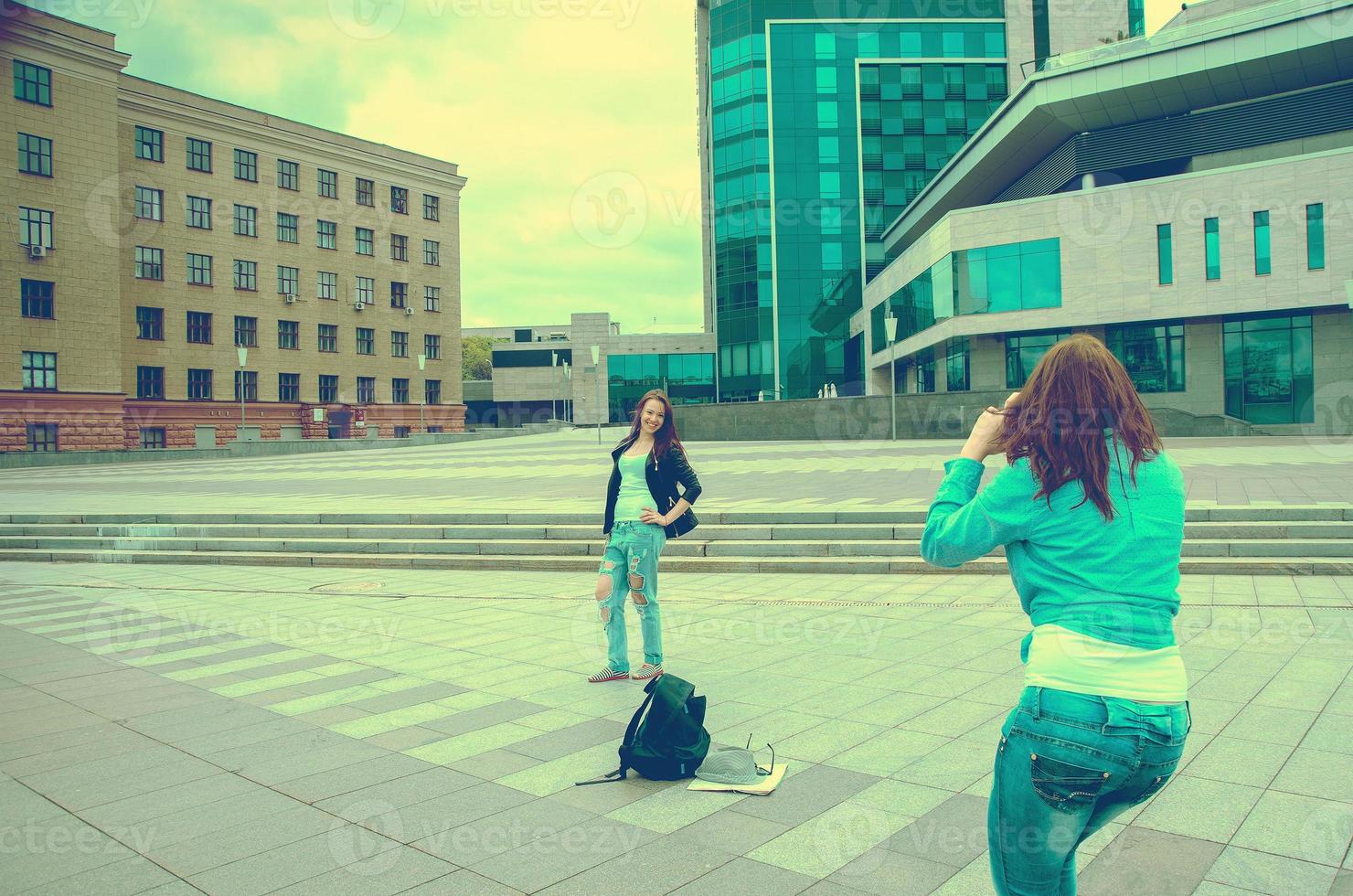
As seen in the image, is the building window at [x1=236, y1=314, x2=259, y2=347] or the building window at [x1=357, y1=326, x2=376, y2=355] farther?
the building window at [x1=357, y1=326, x2=376, y2=355]

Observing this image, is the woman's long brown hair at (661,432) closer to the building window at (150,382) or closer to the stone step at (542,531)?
the stone step at (542,531)

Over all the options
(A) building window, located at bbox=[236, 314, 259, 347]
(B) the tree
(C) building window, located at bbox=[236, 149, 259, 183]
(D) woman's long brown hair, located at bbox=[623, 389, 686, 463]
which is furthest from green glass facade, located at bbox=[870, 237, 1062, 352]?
(B) the tree

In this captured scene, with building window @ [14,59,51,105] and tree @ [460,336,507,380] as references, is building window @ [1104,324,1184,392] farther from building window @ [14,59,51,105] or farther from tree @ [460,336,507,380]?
tree @ [460,336,507,380]

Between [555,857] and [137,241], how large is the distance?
53572 mm

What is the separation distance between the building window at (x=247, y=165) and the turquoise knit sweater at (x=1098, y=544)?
58678 mm

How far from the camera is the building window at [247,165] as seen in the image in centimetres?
5297

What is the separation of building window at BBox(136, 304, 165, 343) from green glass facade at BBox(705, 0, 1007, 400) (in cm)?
3674

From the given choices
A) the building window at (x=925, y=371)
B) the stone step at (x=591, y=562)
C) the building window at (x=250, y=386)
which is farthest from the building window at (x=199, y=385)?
the stone step at (x=591, y=562)

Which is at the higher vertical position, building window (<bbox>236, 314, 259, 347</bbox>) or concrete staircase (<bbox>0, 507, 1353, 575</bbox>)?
building window (<bbox>236, 314, 259, 347</bbox>)

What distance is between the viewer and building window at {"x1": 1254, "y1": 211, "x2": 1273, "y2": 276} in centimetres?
3353

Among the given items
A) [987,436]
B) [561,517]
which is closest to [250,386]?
[561,517]

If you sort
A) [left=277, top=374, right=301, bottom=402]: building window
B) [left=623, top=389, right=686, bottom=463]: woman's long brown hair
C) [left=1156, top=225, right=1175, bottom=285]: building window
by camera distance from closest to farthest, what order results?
[left=623, top=389, right=686, bottom=463]: woman's long brown hair, [left=1156, top=225, right=1175, bottom=285]: building window, [left=277, top=374, right=301, bottom=402]: building window

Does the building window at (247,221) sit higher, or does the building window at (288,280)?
the building window at (247,221)

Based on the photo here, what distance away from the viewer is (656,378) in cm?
7775
